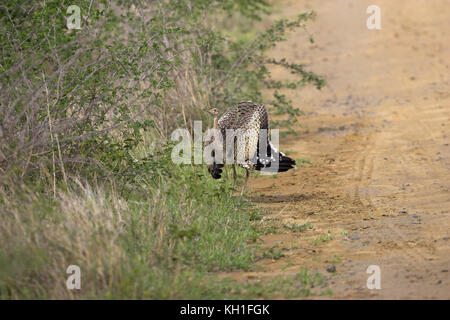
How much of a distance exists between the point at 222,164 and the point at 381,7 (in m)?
15.0

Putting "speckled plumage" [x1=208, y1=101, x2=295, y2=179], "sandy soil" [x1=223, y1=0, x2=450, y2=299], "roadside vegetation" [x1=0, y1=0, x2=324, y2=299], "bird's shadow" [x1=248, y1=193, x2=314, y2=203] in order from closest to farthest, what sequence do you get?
"roadside vegetation" [x1=0, y1=0, x2=324, y2=299] → "sandy soil" [x1=223, y1=0, x2=450, y2=299] → "speckled plumage" [x1=208, y1=101, x2=295, y2=179] → "bird's shadow" [x1=248, y1=193, x2=314, y2=203]

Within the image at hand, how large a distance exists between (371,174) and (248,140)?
182 cm

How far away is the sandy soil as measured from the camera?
17.5 feet

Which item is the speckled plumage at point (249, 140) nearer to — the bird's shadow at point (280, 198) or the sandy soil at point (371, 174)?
the bird's shadow at point (280, 198)

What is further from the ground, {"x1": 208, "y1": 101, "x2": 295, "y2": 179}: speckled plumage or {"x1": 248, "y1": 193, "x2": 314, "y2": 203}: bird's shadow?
{"x1": 208, "y1": 101, "x2": 295, "y2": 179}: speckled plumage

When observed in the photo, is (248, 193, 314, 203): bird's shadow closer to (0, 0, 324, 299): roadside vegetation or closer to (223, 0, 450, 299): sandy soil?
(223, 0, 450, 299): sandy soil

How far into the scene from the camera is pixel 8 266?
15.3 feet

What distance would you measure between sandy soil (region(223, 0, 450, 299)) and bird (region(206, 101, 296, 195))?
431 millimetres

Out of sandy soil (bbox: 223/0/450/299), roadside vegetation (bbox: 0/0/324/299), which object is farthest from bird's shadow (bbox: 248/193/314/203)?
roadside vegetation (bbox: 0/0/324/299)

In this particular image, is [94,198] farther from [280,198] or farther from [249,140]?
[280,198]

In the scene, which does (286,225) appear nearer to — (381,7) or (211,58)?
(211,58)

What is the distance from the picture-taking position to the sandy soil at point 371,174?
5328 millimetres

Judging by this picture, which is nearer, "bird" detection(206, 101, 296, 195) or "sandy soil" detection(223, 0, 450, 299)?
"sandy soil" detection(223, 0, 450, 299)

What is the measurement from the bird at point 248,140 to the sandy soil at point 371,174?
43cm
